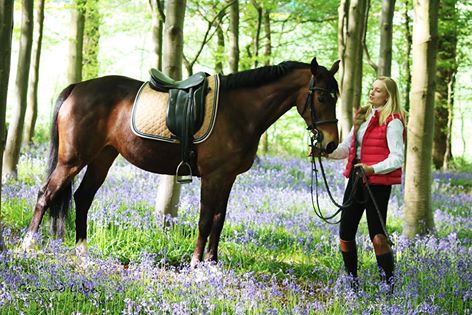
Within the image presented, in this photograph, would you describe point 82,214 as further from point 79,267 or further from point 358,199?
point 358,199

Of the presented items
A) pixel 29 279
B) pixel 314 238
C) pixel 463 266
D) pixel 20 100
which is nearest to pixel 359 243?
pixel 314 238

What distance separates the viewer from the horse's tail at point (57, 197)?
614 centimetres

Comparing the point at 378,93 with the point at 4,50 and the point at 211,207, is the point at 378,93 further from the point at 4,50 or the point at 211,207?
the point at 4,50

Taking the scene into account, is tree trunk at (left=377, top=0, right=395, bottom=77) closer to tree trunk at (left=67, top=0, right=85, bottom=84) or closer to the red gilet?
the red gilet

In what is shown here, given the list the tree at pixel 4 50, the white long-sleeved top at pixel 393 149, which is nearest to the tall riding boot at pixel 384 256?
the white long-sleeved top at pixel 393 149

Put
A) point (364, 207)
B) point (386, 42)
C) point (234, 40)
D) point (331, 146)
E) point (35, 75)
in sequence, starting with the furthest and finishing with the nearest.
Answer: point (234, 40) → point (35, 75) → point (386, 42) → point (364, 207) → point (331, 146)

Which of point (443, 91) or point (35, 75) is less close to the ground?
point (443, 91)

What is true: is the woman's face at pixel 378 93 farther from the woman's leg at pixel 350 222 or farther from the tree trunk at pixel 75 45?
the tree trunk at pixel 75 45

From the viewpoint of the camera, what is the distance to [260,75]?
219 inches

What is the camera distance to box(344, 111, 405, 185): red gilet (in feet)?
16.8

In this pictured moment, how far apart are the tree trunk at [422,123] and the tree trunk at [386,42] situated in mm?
3078

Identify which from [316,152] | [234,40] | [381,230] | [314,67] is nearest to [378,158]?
[316,152]

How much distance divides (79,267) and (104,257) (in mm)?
657

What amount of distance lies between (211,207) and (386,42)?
6.40 meters
